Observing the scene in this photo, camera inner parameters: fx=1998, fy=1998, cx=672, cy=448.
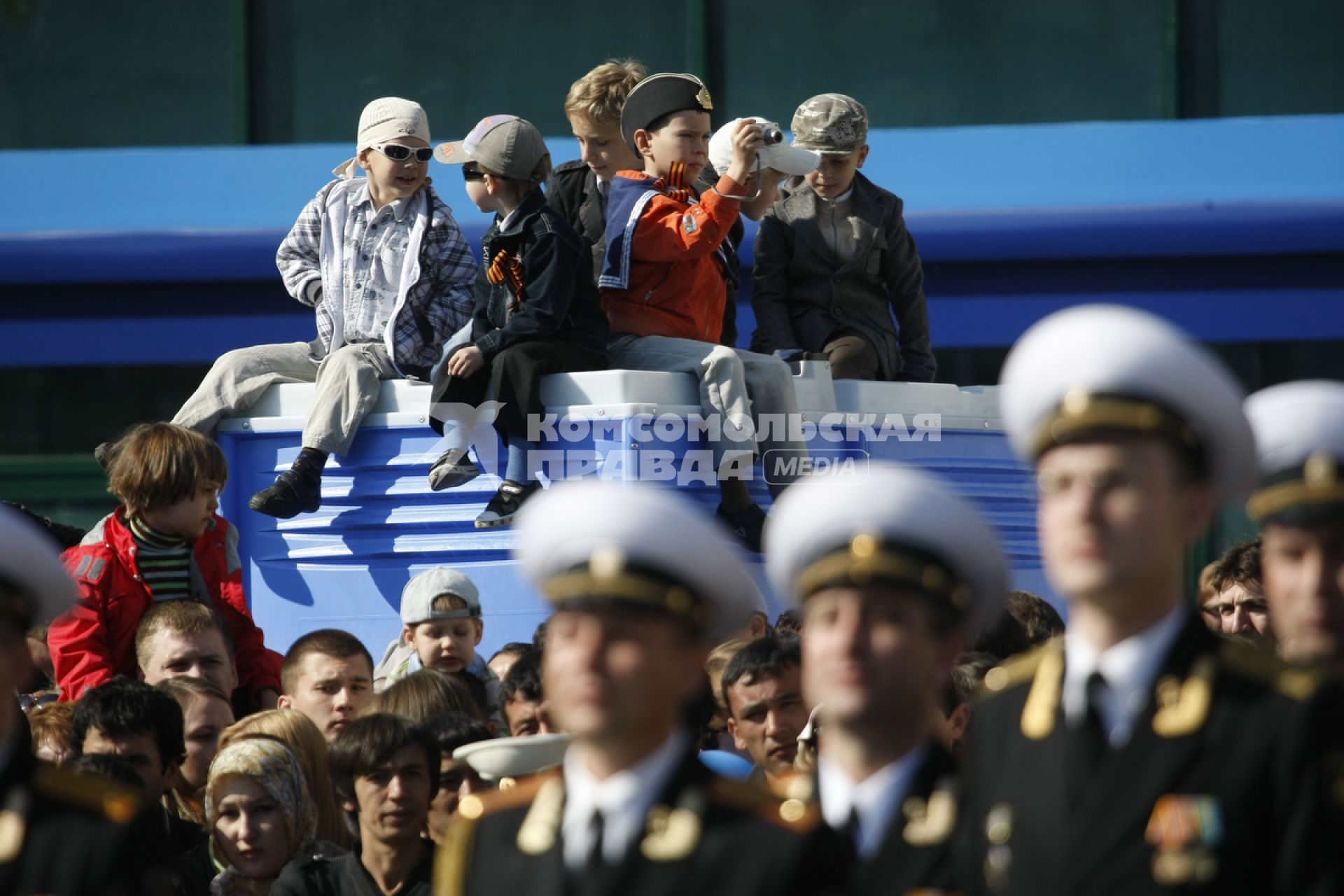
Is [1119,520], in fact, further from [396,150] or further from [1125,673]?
[396,150]

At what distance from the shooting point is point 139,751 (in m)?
3.77

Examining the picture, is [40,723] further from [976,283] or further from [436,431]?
[976,283]

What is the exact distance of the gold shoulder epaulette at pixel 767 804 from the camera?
191cm

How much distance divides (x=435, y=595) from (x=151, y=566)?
68 cm

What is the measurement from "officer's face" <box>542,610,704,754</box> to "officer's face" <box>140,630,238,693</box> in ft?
8.80

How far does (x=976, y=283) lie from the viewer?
8.95 metres

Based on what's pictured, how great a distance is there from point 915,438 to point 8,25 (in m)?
5.77

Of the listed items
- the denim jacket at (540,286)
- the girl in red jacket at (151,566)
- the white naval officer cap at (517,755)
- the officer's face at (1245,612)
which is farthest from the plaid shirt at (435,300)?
the white naval officer cap at (517,755)

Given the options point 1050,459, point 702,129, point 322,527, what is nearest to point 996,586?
point 1050,459

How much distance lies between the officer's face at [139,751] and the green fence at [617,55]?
244 inches

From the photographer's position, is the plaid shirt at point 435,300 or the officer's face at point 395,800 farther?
the plaid shirt at point 435,300

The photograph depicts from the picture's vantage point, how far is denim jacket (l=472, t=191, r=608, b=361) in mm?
5277

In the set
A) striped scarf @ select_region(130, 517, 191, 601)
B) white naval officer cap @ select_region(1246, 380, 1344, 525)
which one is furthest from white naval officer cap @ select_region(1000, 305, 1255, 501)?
striped scarf @ select_region(130, 517, 191, 601)

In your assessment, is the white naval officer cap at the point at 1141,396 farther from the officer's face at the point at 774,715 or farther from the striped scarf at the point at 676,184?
the striped scarf at the point at 676,184
